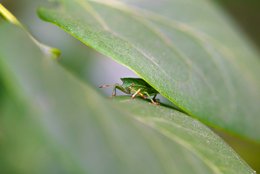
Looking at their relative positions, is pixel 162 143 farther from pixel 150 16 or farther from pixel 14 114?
pixel 150 16

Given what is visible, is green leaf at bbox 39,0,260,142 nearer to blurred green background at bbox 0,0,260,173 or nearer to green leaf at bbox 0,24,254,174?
green leaf at bbox 0,24,254,174

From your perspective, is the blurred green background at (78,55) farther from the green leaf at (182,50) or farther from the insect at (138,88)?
the insect at (138,88)

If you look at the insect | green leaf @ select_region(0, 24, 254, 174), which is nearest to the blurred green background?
the insect

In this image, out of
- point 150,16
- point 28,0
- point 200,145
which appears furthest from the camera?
point 28,0

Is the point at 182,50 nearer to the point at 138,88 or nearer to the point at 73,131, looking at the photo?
the point at 138,88

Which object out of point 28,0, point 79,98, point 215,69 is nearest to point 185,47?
point 215,69
